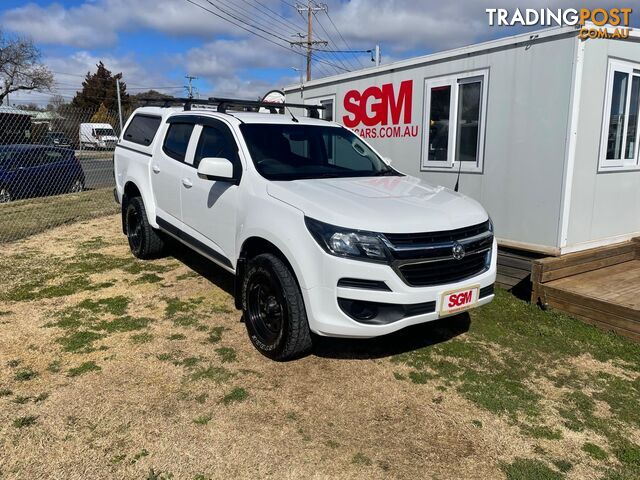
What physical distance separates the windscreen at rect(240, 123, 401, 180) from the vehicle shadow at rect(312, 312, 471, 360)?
1.44 m

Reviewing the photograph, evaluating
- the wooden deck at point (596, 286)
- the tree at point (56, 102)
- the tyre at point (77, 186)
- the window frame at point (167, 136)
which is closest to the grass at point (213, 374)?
the window frame at point (167, 136)

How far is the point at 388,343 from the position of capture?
4.40 metres

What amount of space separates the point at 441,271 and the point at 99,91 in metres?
67.3

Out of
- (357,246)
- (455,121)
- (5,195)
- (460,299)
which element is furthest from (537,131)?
(5,195)

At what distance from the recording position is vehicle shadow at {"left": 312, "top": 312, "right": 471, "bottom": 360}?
13.8 feet

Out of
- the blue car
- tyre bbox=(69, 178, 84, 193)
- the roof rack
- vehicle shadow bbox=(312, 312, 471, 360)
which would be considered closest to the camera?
vehicle shadow bbox=(312, 312, 471, 360)

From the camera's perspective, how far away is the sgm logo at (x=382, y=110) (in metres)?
7.21

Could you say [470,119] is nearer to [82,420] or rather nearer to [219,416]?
[219,416]

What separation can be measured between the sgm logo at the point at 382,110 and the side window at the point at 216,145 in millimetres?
3237

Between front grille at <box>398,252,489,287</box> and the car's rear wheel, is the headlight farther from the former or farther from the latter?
the car's rear wheel

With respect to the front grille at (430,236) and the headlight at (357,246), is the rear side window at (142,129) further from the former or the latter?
the front grille at (430,236)

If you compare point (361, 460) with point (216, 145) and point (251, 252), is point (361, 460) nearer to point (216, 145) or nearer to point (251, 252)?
point (251, 252)

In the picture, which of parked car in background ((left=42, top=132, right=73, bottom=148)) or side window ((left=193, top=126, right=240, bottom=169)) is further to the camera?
parked car in background ((left=42, top=132, right=73, bottom=148))

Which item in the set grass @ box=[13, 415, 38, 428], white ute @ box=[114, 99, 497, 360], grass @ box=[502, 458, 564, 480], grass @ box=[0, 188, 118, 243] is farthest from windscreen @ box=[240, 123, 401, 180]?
grass @ box=[0, 188, 118, 243]
